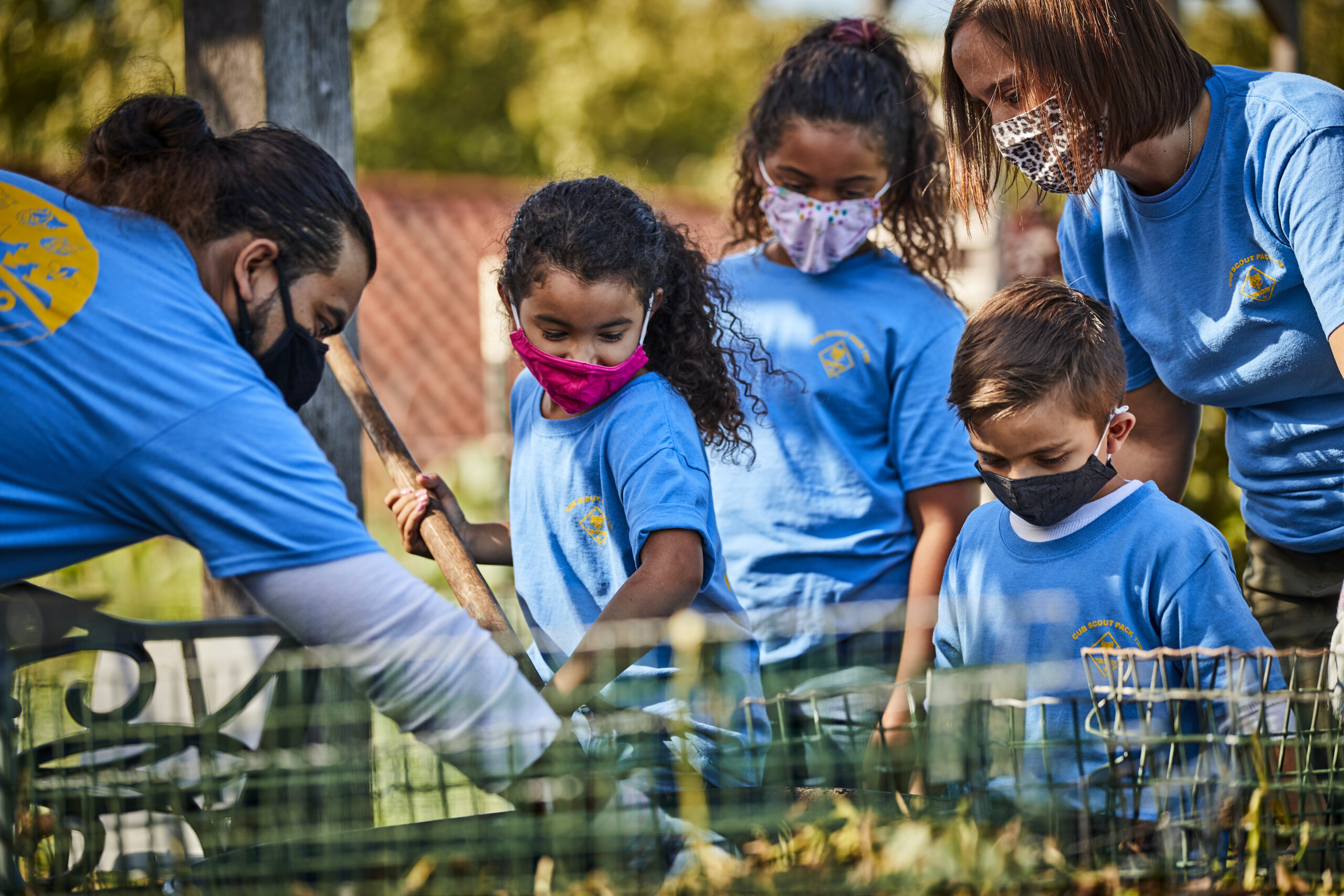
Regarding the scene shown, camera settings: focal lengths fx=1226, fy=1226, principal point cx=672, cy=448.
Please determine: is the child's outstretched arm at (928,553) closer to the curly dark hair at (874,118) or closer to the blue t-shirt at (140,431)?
the curly dark hair at (874,118)

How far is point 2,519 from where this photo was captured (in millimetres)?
1356

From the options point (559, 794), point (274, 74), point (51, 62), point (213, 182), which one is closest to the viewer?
point (559, 794)

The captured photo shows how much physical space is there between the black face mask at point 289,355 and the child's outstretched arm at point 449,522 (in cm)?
37

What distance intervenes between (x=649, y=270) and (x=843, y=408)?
1.71 ft

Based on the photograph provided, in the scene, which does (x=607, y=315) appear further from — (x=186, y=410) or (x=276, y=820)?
(x=276, y=820)

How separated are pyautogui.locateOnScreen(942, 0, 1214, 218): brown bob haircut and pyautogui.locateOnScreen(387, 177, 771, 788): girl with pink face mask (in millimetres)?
626

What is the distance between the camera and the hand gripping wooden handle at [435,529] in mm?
1762

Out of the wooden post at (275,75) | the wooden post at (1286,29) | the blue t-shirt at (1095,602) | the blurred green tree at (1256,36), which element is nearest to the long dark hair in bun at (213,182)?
the wooden post at (275,75)

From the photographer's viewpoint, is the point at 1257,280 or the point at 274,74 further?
the point at 274,74

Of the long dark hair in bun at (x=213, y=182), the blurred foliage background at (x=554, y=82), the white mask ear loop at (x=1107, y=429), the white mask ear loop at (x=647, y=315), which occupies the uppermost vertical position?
the blurred foliage background at (x=554, y=82)

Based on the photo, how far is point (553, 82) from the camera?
1476 centimetres

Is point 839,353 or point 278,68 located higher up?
point 278,68

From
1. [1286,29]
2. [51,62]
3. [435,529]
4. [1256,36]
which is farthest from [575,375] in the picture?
[1256,36]

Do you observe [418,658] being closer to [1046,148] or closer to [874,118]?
[1046,148]
